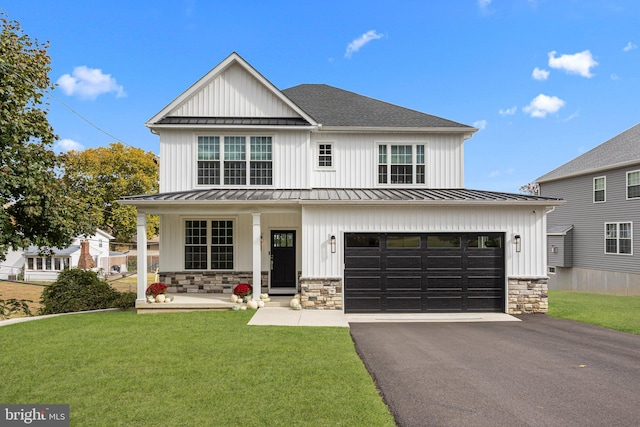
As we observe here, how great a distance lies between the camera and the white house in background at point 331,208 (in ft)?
38.1

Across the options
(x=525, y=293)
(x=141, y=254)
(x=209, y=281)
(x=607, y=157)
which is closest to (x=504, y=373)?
(x=525, y=293)

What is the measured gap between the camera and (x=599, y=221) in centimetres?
2255

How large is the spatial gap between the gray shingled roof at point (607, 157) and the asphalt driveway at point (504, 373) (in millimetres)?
15704

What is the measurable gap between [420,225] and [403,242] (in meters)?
0.71

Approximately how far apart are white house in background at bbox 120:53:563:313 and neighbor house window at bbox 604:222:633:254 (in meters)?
12.9

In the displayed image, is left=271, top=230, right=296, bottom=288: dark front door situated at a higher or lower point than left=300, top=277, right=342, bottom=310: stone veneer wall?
higher

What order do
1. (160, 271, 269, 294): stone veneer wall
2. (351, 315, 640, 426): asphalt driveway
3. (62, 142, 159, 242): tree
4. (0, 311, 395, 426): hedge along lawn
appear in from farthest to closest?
1. (62, 142, 159, 242): tree
2. (160, 271, 269, 294): stone veneer wall
3. (351, 315, 640, 426): asphalt driveway
4. (0, 311, 395, 426): hedge along lawn

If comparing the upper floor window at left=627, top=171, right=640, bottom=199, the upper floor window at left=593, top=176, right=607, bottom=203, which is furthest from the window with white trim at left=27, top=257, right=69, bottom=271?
the upper floor window at left=627, top=171, right=640, bottom=199

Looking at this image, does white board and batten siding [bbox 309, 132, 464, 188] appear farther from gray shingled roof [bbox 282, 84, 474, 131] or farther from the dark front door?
the dark front door

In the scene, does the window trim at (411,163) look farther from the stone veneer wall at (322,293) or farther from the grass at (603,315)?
the grass at (603,315)

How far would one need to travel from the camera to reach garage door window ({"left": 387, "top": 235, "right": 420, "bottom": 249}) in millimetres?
11680

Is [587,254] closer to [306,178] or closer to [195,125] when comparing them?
[306,178]

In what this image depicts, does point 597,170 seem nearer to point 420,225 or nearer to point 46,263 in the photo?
point 420,225

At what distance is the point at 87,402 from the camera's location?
5035 mm
